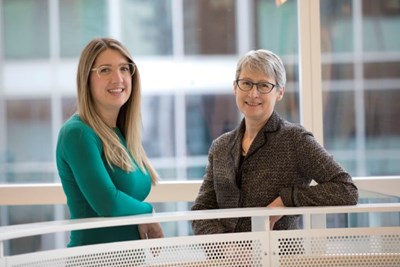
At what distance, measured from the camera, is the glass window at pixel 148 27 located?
4773 mm

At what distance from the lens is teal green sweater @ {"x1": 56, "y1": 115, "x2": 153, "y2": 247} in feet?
8.39

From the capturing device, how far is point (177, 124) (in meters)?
4.82

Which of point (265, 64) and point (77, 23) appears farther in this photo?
point (77, 23)

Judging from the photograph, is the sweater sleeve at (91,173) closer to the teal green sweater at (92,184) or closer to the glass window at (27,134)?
the teal green sweater at (92,184)

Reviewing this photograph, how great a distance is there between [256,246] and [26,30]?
280 cm

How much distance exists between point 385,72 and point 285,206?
237 cm

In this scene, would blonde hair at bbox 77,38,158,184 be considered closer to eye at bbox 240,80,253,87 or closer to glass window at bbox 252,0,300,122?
eye at bbox 240,80,253,87

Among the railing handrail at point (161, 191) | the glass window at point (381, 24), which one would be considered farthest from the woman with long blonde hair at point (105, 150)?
the glass window at point (381, 24)

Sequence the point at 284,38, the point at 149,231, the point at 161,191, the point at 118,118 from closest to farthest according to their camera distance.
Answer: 1. the point at 149,231
2. the point at 118,118
3. the point at 161,191
4. the point at 284,38

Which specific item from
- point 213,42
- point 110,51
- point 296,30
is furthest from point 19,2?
point 110,51

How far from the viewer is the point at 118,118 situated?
2.93 metres

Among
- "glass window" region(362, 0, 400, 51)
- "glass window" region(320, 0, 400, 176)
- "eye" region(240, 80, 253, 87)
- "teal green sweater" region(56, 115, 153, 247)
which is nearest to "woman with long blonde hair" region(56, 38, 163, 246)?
"teal green sweater" region(56, 115, 153, 247)

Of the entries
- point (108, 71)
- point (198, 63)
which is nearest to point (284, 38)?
point (198, 63)

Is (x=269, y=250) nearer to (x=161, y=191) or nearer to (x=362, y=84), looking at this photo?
(x=161, y=191)
